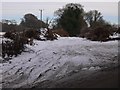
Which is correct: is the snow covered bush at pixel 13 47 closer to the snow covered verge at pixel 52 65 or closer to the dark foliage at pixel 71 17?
the snow covered verge at pixel 52 65

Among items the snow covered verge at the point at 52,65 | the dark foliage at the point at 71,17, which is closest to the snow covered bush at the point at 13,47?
the snow covered verge at the point at 52,65

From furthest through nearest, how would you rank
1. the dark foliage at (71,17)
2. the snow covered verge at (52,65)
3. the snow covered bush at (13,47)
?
the dark foliage at (71,17) → the snow covered bush at (13,47) → the snow covered verge at (52,65)

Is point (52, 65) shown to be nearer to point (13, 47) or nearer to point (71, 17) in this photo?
point (13, 47)

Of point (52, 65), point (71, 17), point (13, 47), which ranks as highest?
point (71, 17)

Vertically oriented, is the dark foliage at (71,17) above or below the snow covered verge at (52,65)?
above

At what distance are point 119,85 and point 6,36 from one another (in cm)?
1529

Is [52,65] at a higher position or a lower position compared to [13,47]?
lower

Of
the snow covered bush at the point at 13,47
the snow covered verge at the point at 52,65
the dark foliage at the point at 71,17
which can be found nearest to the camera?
the snow covered verge at the point at 52,65

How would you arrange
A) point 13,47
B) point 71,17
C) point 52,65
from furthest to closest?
point 71,17, point 13,47, point 52,65

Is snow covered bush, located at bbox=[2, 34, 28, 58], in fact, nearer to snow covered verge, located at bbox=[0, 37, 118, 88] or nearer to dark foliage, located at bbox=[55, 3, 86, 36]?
snow covered verge, located at bbox=[0, 37, 118, 88]

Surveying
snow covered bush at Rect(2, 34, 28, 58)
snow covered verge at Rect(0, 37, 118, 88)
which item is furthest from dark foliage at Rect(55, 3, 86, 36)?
snow covered verge at Rect(0, 37, 118, 88)

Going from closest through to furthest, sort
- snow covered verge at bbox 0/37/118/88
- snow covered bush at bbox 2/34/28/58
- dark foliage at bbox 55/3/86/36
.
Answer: snow covered verge at bbox 0/37/118/88, snow covered bush at bbox 2/34/28/58, dark foliage at bbox 55/3/86/36

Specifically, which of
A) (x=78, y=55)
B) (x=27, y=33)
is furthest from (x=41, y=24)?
(x=78, y=55)

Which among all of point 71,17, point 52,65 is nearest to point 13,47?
point 52,65
